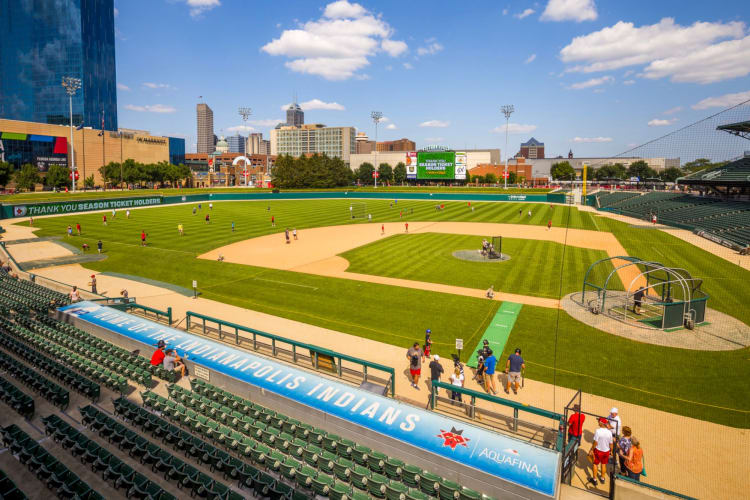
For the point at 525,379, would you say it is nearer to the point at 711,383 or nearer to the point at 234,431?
the point at 711,383

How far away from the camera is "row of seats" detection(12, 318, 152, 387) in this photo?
12.9 metres

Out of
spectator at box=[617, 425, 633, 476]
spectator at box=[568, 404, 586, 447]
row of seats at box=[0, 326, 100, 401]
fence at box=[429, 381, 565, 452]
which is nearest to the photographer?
spectator at box=[617, 425, 633, 476]

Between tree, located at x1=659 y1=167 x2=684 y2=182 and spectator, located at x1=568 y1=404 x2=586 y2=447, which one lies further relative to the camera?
tree, located at x1=659 y1=167 x2=684 y2=182

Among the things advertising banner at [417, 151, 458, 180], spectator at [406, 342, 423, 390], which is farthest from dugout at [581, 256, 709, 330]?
advertising banner at [417, 151, 458, 180]

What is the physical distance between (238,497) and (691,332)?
19.1 m

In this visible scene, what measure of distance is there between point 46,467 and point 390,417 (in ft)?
23.6

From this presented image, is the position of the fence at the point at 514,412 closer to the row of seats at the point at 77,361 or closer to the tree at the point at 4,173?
the row of seats at the point at 77,361

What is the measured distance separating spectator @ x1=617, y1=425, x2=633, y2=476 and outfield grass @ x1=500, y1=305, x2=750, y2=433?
3012mm

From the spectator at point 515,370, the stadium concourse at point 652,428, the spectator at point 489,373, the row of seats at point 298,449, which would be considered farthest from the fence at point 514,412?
the row of seats at point 298,449

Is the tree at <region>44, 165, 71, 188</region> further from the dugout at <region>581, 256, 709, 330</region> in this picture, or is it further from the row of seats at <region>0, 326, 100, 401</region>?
→ the dugout at <region>581, 256, 709, 330</region>

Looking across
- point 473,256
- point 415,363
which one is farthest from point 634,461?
point 473,256

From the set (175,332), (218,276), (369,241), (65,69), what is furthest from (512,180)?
A: (65,69)

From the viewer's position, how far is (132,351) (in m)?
15.2

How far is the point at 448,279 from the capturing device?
27297mm
